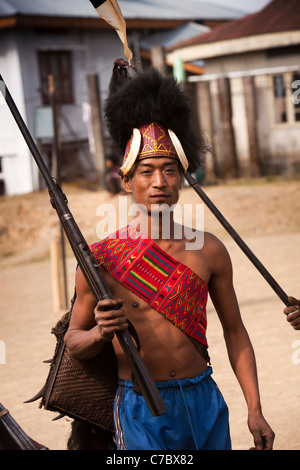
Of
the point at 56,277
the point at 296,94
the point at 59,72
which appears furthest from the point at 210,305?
the point at 59,72

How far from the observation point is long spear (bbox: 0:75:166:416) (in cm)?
220

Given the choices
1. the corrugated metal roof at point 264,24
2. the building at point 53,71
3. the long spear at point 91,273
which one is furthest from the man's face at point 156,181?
the building at point 53,71

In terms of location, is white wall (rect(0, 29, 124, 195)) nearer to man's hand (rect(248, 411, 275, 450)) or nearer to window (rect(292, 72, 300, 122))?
window (rect(292, 72, 300, 122))

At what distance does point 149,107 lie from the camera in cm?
292

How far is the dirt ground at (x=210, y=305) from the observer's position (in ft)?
17.4

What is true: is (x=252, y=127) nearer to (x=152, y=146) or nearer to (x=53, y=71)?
(x=53, y=71)

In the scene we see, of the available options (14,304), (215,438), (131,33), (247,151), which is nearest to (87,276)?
(215,438)

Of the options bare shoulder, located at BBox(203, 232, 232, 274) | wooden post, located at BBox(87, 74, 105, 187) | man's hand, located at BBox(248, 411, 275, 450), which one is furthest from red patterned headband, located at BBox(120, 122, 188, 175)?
wooden post, located at BBox(87, 74, 105, 187)

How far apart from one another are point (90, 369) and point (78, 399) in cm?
Answer: 12

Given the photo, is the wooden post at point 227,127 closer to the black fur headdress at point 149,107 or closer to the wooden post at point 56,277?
the wooden post at point 56,277

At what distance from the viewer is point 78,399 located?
2.86 meters

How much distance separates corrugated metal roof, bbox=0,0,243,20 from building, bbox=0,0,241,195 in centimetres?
4

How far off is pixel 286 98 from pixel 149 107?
15.1 m

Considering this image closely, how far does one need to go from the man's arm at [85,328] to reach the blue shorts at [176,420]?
0.25 m
